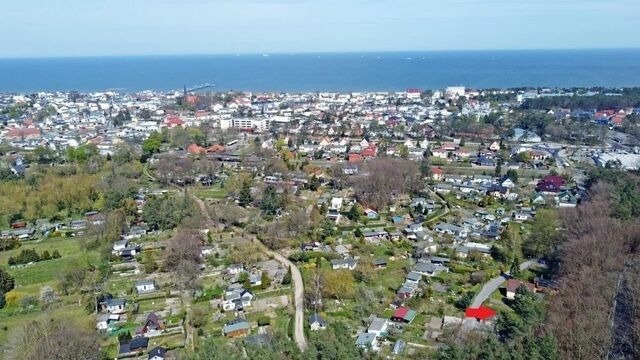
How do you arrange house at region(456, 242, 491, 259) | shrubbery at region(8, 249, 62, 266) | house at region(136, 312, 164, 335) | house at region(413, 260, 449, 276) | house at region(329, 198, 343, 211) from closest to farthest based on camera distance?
1. house at region(136, 312, 164, 335)
2. house at region(413, 260, 449, 276)
3. house at region(456, 242, 491, 259)
4. shrubbery at region(8, 249, 62, 266)
5. house at region(329, 198, 343, 211)

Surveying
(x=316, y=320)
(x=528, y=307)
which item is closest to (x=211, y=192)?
(x=316, y=320)

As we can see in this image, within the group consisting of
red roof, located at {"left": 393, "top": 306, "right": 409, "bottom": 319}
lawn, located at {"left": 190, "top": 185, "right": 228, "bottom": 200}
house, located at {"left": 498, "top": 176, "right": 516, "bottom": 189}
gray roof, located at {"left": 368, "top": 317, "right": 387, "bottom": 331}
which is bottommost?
lawn, located at {"left": 190, "top": 185, "right": 228, "bottom": 200}

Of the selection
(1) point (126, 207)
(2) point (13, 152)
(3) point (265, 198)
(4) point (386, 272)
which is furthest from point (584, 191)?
(2) point (13, 152)

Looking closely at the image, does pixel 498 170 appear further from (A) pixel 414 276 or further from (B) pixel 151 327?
(B) pixel 151 327

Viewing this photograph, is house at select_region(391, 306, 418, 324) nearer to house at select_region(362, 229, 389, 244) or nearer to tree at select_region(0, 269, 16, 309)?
house at select_region(362, 229, 389, 244)

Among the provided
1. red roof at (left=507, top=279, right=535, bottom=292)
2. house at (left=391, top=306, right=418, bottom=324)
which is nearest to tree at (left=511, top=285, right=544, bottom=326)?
red roof at (left=507, top=279, right=535, bottom=292)

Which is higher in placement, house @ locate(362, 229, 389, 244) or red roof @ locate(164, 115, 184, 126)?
red roof @ locate(164, 115, 184, 126)

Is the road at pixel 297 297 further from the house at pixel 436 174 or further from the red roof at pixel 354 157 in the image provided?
the red roof at pixel 354 157

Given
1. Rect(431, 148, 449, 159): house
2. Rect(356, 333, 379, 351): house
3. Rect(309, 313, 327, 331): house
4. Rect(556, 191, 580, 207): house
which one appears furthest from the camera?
Rect(431, 148, 449, 159): house
